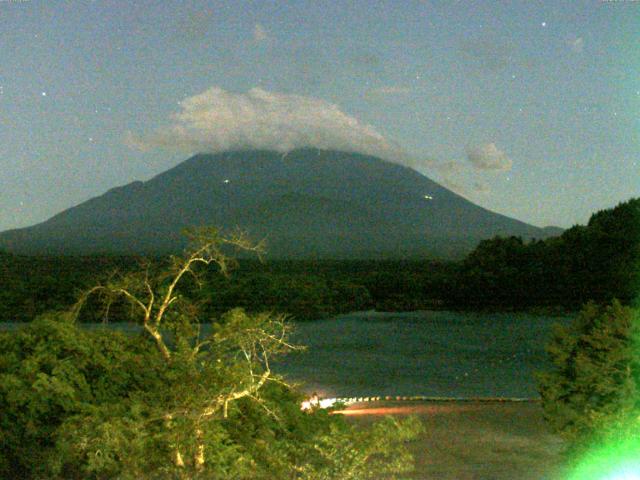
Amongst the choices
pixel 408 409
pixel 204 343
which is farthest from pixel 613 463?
pixel 408 409

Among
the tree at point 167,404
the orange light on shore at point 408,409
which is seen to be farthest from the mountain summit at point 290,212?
the tree at point 167,404

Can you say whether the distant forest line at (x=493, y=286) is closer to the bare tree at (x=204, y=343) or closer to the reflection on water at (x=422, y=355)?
the reflection on water at (x=422, y=355)

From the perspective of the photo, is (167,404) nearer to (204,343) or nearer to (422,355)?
(204,343)

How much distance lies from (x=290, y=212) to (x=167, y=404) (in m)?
93.7

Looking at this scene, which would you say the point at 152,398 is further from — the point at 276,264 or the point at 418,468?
the point at 276,264

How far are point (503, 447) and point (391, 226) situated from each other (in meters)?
88.9

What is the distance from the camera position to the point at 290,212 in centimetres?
10119

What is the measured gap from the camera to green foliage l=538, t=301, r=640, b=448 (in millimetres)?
8977

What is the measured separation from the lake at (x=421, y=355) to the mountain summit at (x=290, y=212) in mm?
43741

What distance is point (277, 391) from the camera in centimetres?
885

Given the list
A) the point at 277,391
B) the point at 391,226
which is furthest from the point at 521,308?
the point at 391,226

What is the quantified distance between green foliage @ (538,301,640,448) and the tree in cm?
249

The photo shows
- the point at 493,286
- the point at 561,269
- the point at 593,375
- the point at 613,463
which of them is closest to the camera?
the point at 613,463

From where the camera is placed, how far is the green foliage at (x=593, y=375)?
8977 mm
